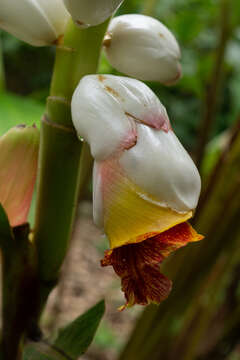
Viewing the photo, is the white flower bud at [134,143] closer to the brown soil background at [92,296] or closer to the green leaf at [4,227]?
the green leaf at [4,227]

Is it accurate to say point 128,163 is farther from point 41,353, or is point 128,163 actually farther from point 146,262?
point 41,353

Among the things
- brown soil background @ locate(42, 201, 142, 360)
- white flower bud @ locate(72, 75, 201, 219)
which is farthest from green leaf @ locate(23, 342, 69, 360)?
brown soil background @ locate(42, 201, 142, 360)

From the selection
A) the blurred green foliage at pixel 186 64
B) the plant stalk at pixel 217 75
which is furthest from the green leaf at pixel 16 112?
the plant stalk at pixel 217 75

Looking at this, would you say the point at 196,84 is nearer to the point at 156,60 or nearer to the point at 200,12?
the point at 200,12

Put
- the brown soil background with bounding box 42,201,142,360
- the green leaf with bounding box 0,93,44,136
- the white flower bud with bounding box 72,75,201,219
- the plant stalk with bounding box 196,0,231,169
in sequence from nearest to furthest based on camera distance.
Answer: the white flower bud with bounding box 72,75,201,219 < the green leaf with bounding box 0,93,44,136 < the plant stalk with bounding box 196,0,231,169 < the brown soil background with bounding box 42,201,142,360

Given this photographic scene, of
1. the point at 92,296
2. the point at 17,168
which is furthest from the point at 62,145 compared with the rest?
the point at 92,296

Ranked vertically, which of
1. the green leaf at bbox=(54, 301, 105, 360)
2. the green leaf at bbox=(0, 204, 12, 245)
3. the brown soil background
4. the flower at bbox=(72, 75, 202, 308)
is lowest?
the brown soil background

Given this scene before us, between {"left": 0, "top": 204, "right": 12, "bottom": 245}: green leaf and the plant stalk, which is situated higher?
{"left": 0, "top": 204, "right": 12, "bottom": 245}: green leaf

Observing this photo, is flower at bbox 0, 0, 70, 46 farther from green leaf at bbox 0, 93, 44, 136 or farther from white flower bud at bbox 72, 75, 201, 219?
green leaf at bbox 0, 93, 44, 136
